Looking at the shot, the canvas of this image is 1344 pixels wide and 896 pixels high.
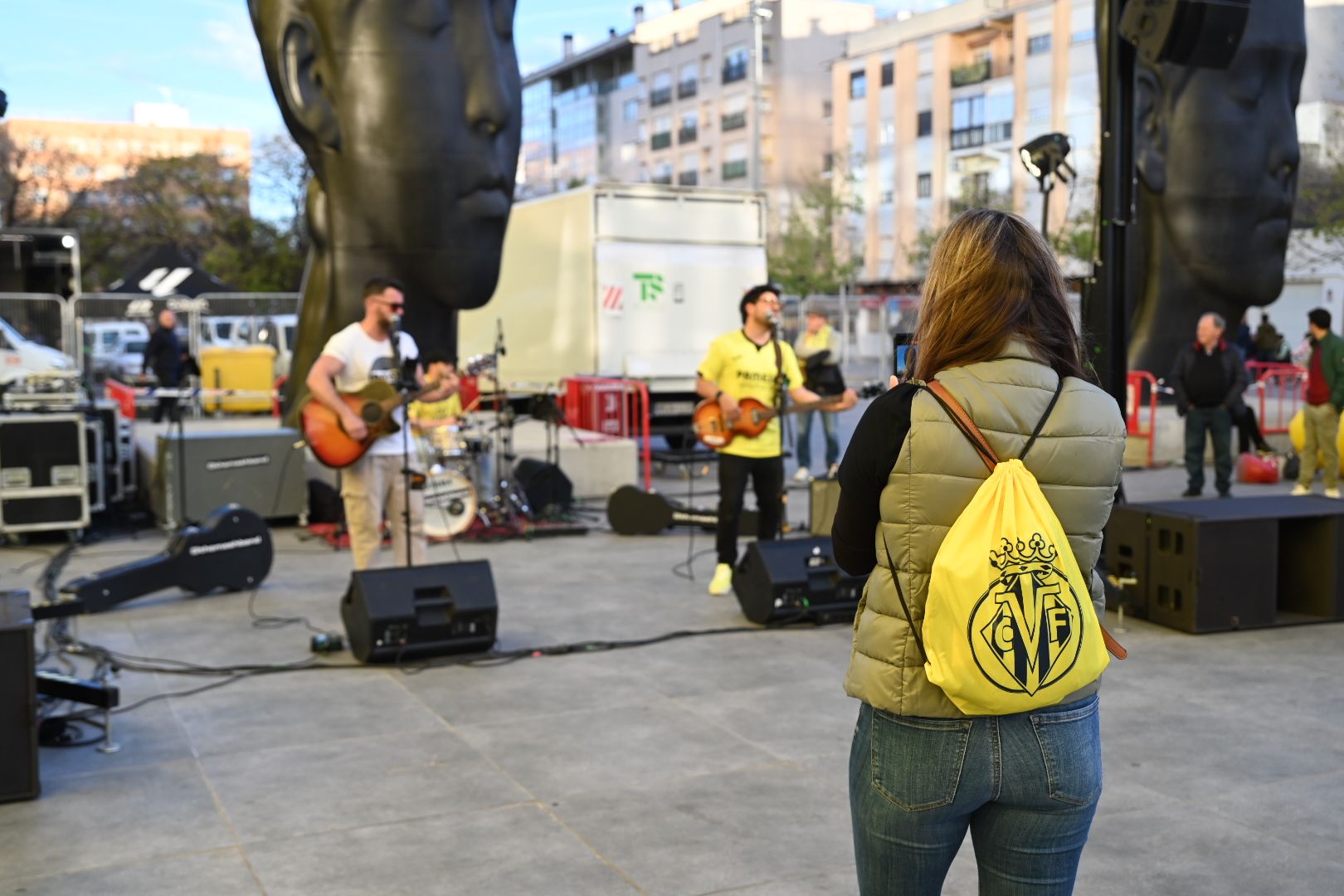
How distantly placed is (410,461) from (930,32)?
55.7 meters

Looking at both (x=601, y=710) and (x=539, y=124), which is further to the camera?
(x=539, y=124)

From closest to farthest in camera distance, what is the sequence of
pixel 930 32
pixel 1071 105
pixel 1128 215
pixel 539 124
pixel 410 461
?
pixel 1128 215, pixel 410 461, pixel 1071 105, pixel 930 32, pixel 539 124

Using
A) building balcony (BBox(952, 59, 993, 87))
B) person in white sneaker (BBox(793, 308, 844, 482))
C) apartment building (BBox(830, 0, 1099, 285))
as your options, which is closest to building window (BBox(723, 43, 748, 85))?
apartment building (BBox(830, 0, 1099, 285))

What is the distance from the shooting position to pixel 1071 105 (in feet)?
175

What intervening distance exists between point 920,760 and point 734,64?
221 feet

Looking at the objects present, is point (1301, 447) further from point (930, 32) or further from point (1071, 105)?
point (930, 32)

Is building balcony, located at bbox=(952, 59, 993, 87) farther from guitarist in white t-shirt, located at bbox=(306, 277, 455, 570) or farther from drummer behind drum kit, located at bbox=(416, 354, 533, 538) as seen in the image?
guitarist in white t-shirt, located at bbox=(306, 277, 455, 570)

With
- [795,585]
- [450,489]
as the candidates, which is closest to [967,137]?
[450,489]

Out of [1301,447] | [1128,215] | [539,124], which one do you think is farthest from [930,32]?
[1128,215]

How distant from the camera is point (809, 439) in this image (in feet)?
50.9

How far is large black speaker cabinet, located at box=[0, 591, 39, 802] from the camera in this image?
4992 mm

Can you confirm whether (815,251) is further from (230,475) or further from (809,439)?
(230,475)

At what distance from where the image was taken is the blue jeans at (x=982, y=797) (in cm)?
240

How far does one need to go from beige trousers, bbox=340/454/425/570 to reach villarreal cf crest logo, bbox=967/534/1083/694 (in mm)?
5855
